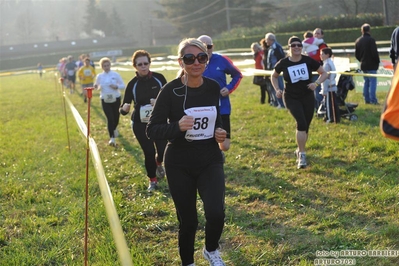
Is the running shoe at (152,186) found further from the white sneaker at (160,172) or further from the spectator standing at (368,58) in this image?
the spectator standing at (368,58)

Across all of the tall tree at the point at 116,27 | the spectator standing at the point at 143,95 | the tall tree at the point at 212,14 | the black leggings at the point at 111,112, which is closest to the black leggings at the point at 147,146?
the spectator standing at the point at 143,95

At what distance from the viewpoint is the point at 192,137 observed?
4148 mm

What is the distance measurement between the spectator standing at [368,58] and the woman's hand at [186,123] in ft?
34.6

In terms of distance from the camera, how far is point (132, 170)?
28.9ft

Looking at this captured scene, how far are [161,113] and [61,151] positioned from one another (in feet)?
23.0

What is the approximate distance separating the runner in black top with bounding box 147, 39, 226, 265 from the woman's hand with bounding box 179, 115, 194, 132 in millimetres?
105

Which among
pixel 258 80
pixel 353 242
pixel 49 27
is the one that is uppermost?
pixel 49 27

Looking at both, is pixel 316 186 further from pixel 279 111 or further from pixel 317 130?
pixel 279 111

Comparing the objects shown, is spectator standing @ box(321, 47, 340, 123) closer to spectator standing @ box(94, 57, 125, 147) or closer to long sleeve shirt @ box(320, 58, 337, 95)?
long sleeve shirt @ box(320, 58, 337, 95)

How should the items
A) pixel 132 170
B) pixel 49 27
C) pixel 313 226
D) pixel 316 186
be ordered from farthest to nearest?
pixel 49 27
pixel 132 170
pixel 316 186
pixel 313 226

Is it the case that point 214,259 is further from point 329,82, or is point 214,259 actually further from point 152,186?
point 329,82

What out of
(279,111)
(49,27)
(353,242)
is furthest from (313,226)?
(49,27)

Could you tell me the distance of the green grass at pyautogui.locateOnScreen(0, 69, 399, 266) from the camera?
4.94 metres

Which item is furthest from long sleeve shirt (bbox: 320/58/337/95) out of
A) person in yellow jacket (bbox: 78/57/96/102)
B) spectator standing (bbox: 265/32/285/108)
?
person in yellow jacket (bbox: 78/57/96/102)
